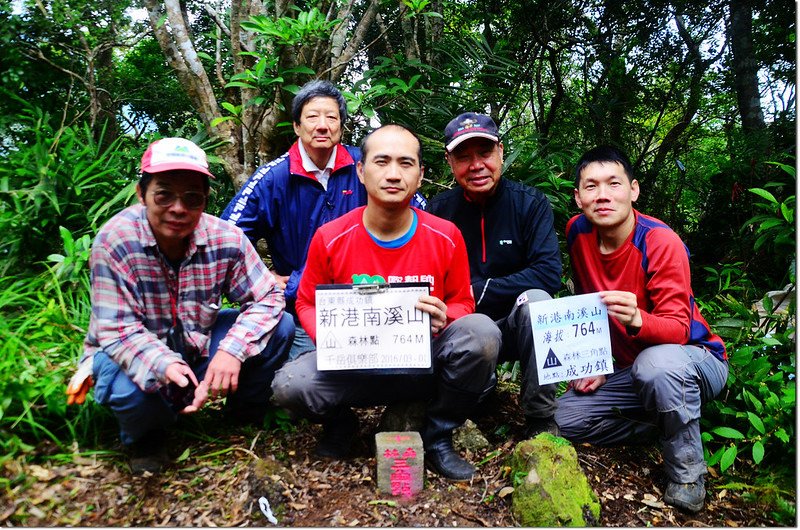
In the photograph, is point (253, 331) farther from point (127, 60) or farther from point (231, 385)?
point (127, 60)

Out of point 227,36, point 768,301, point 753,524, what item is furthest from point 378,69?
point 753,524

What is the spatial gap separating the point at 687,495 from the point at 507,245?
148cm

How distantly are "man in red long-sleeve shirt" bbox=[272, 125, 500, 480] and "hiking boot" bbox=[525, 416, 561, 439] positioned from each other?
0.43 metres

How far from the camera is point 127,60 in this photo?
6324 millimetres

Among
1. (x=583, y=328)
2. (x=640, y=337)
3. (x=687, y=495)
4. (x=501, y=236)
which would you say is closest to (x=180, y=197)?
(x=501, y=236)

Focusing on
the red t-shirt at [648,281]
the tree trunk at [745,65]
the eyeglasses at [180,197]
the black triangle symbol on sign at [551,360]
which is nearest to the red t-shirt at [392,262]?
the black triangle symbol on sign at [551,360]

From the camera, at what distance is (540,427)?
9.53ft

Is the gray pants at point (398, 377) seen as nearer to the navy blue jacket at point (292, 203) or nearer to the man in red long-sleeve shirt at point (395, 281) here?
the man in red long-sleeve shirt at point (395, 281)

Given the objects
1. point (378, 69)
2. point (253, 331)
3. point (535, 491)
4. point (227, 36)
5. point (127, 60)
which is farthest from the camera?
point (127, 60)

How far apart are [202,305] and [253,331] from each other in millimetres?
271

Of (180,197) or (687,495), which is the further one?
(687,495)

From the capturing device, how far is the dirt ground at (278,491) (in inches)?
86.8

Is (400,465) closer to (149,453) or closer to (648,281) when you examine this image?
(149,453)

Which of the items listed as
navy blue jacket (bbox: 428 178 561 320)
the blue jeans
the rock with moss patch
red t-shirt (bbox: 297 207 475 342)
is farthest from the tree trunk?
the blue jeans
